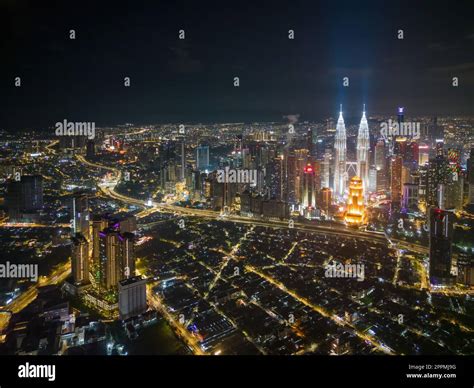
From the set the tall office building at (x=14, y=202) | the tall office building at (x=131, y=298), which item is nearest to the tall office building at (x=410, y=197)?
the tall office building at (x=131, y=298)

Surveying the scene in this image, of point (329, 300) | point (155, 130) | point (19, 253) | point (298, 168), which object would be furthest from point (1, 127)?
point (298, 168)

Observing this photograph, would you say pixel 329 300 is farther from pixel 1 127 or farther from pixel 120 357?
pixel 1 127

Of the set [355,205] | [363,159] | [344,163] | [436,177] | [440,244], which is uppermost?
[363,159]

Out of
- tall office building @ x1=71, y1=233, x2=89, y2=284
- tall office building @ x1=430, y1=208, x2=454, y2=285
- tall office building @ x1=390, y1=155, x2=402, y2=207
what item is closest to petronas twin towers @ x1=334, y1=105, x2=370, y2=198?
tall office building @ x1=390, y1=155, x2=402, y2=207

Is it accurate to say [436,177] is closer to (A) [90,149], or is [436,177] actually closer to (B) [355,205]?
(B) [355,205]

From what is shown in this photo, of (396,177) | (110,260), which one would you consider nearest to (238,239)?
(110,260)

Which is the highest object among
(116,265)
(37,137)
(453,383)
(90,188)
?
(37,137)
